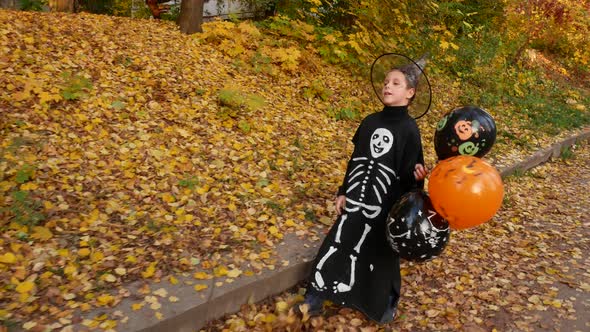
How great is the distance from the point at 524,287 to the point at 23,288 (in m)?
4.09

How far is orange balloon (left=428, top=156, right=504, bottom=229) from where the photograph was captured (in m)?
2.47

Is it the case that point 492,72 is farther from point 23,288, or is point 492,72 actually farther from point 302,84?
point 23,288

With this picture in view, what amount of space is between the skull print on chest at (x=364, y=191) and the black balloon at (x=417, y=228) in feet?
1.08

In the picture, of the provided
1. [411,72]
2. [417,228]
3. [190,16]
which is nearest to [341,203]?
[417,228]

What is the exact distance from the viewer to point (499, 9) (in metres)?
11.8

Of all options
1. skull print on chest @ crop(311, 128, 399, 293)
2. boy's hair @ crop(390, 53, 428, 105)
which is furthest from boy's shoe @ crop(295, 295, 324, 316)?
boy's hair @ crop(390, 53, 428, 105)

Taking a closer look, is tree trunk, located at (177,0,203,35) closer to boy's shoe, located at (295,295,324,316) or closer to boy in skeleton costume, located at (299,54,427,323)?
boy in skeleton costume, located at (299,54,427,323)

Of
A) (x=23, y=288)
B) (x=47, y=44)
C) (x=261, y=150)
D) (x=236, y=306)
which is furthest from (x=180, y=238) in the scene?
(x=47, y=44)

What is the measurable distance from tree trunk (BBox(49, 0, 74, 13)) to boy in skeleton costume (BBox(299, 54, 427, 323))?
627cm

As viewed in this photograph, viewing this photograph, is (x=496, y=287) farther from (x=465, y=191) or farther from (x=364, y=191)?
(x=465, y=191)

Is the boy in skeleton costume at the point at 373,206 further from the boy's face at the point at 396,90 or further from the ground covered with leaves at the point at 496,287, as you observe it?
the ground covered with leaves at the point at 496,287

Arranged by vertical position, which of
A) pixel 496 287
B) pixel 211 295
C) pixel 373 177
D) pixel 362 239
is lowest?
pixel 496 287

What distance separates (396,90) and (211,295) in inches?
73.2

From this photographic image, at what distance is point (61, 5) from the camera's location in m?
7.40
